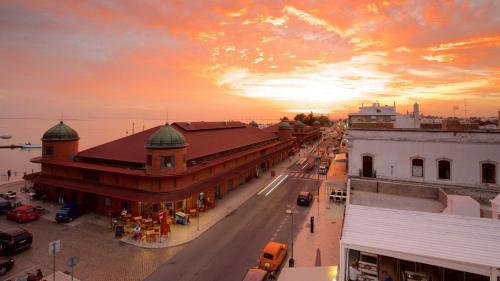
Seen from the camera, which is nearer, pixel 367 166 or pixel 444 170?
pixel 444 170

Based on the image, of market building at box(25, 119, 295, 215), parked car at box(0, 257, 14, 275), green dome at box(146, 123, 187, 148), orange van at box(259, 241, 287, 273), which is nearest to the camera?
parked car at box(0, 257, 14, 275)

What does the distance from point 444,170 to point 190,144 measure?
2777cm

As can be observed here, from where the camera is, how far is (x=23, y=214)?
27.7 metres

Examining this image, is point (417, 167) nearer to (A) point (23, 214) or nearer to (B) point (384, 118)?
(B) point (384, 118)

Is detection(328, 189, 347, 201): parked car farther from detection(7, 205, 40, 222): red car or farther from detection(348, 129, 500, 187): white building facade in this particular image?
detection(7, 205, 40, 222): red car

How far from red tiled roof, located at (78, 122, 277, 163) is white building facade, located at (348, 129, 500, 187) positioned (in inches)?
742

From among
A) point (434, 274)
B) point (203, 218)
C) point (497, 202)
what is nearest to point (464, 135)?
point (497, 202)

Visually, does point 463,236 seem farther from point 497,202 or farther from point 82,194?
point 82,194

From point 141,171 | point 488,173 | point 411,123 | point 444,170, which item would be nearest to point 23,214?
point 141,171

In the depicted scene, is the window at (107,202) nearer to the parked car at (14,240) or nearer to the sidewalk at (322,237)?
the parked car at (14,240)

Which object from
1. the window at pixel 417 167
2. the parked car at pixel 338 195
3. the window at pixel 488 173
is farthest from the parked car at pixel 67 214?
the window at pixel 488 173

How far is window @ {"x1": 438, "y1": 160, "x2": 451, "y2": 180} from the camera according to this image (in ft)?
76.5

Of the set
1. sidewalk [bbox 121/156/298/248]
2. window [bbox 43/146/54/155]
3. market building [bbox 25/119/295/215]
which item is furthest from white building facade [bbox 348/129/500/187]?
window [bbox 43/146/54/155]

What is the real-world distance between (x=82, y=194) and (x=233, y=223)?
18.3m
